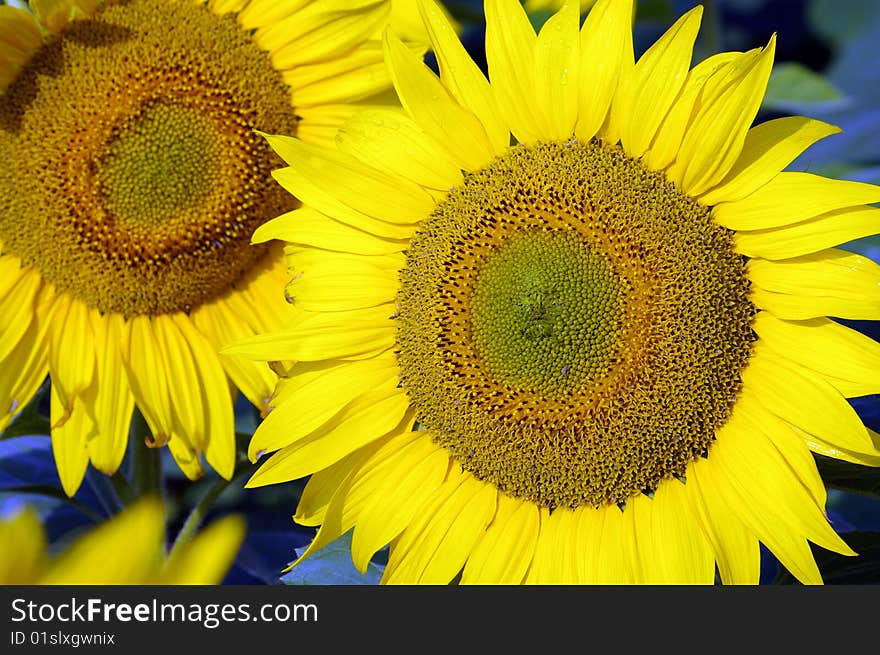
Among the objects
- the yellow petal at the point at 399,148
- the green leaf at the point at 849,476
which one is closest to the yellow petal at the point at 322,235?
the yellow petal at the point at 399,148

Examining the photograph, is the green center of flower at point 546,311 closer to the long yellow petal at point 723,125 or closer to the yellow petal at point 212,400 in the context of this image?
the long yellow petal at point 723,125

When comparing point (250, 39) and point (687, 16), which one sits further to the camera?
point (250, 39)

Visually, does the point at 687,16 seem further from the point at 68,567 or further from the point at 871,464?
the point at 68,567

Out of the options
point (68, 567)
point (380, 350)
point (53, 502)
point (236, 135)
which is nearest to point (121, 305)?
point (236, 135)

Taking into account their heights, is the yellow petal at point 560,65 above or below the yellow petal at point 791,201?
above

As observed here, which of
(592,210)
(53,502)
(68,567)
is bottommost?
(53,502)

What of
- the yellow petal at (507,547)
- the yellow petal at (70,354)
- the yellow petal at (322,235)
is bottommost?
the yellow petal at (507,547)

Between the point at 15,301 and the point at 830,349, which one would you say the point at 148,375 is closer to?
the point at 15,301
